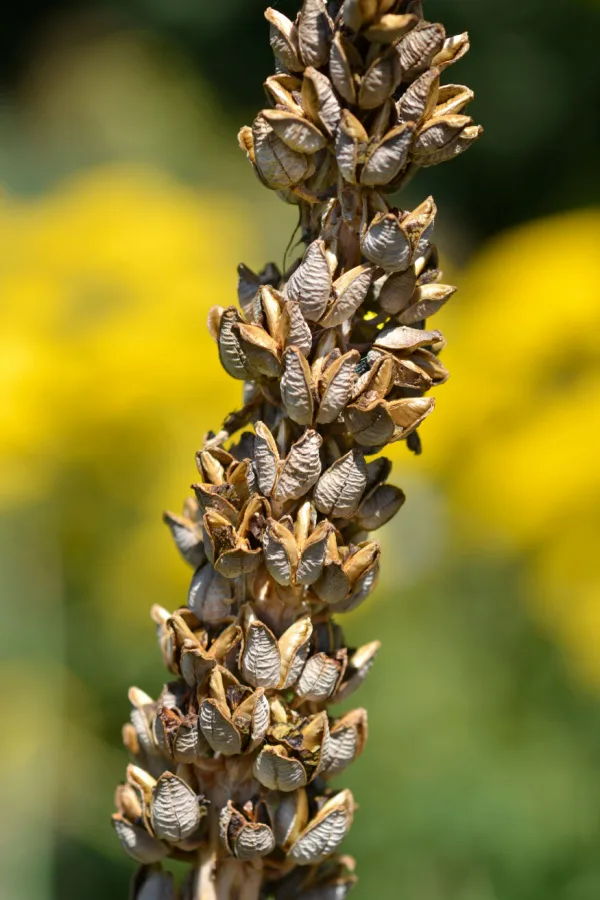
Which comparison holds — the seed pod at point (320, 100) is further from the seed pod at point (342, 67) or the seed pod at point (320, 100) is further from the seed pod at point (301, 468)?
the seed pod at point (301, 468)

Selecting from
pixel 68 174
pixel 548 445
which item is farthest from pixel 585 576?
pixel 68 174

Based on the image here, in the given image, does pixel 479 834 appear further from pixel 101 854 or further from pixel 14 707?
pixel 14 707

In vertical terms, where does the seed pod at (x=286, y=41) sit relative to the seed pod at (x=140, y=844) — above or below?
above

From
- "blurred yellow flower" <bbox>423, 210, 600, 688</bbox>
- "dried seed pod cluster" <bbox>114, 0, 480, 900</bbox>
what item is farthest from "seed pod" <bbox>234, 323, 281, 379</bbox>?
"blurred yellow flower" <bbox>423, 210, 600, 688</bbox>

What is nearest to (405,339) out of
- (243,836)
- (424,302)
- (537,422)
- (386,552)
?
(424,302)

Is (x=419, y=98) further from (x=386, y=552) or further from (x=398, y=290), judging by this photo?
(x=386, y=552)

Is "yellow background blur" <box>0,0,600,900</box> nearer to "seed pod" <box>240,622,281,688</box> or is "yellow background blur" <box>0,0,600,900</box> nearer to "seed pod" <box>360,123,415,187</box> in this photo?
"seed pod" <box>240,622,281,688</box>

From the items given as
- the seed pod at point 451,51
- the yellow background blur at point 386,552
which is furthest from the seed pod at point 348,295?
the yellow background blur at point 386,552
